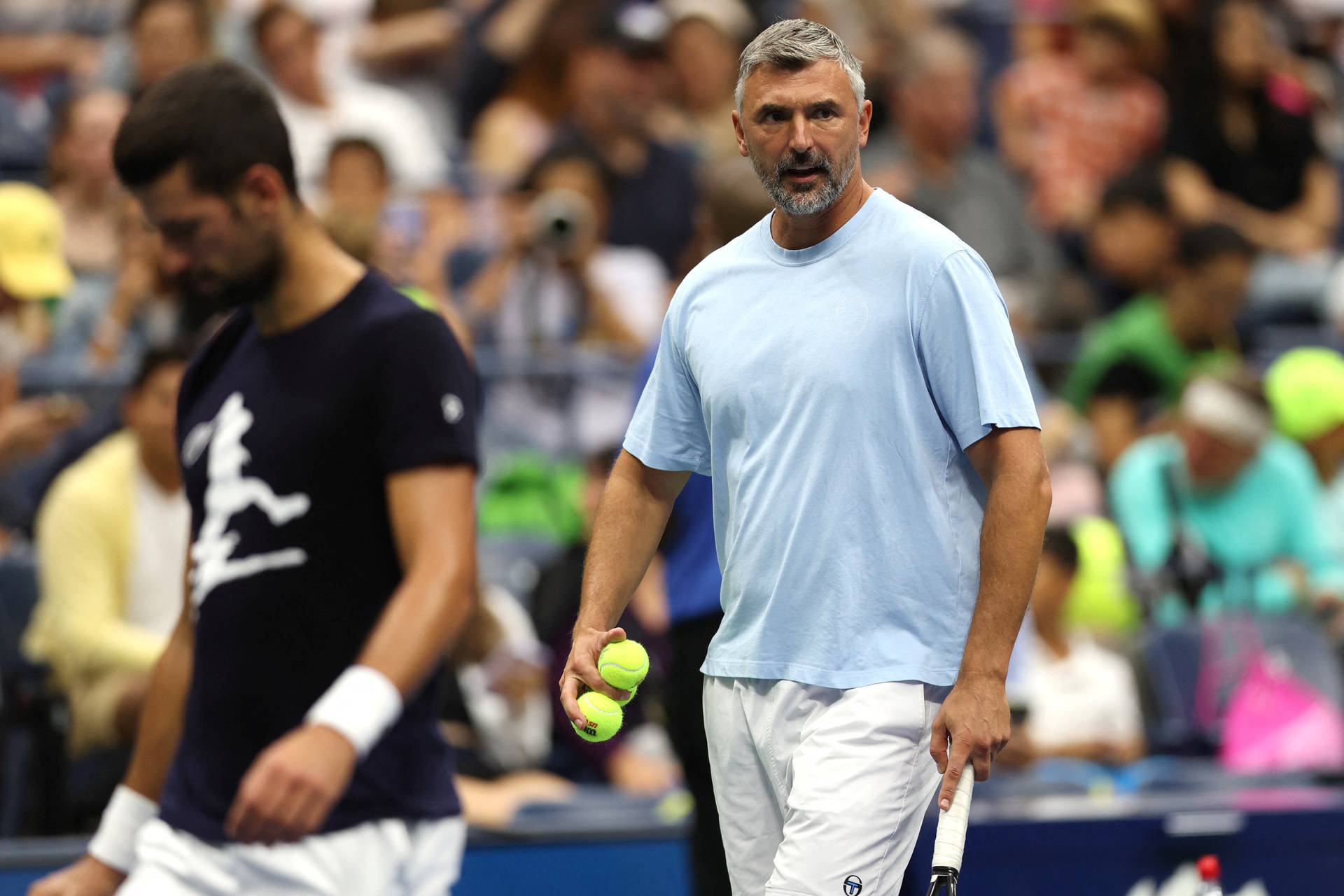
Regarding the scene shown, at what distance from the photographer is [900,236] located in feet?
10.5

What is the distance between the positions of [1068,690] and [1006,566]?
395cm

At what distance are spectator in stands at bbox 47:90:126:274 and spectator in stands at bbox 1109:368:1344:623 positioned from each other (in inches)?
178

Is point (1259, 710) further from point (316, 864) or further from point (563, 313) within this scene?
point (316, 864)

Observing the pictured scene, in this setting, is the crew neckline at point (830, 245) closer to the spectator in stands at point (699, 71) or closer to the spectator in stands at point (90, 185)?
the spectator in stands at point (90, 185)

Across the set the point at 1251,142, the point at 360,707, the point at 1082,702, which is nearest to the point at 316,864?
the point at 360,707

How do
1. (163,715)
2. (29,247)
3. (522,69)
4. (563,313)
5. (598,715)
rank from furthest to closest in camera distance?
(522,69) → (563,313) → (29,247) → (163,715) → (598,715)

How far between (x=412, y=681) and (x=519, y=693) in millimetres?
3493

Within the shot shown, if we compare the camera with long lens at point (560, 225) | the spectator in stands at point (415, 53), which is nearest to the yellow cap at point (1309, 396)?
the camera with long lens at point (560, 225)

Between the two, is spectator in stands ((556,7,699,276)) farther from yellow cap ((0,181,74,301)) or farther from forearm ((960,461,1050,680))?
forearm ((960,461,1050,680))

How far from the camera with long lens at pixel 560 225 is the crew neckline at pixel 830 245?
5.25m

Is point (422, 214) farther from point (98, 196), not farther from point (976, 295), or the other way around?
point (976, 295)

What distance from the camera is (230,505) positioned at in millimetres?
3322

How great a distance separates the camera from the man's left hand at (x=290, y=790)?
282cm

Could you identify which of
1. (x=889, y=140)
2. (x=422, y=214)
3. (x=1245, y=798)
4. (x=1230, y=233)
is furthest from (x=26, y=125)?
(x=1245, y=798)
